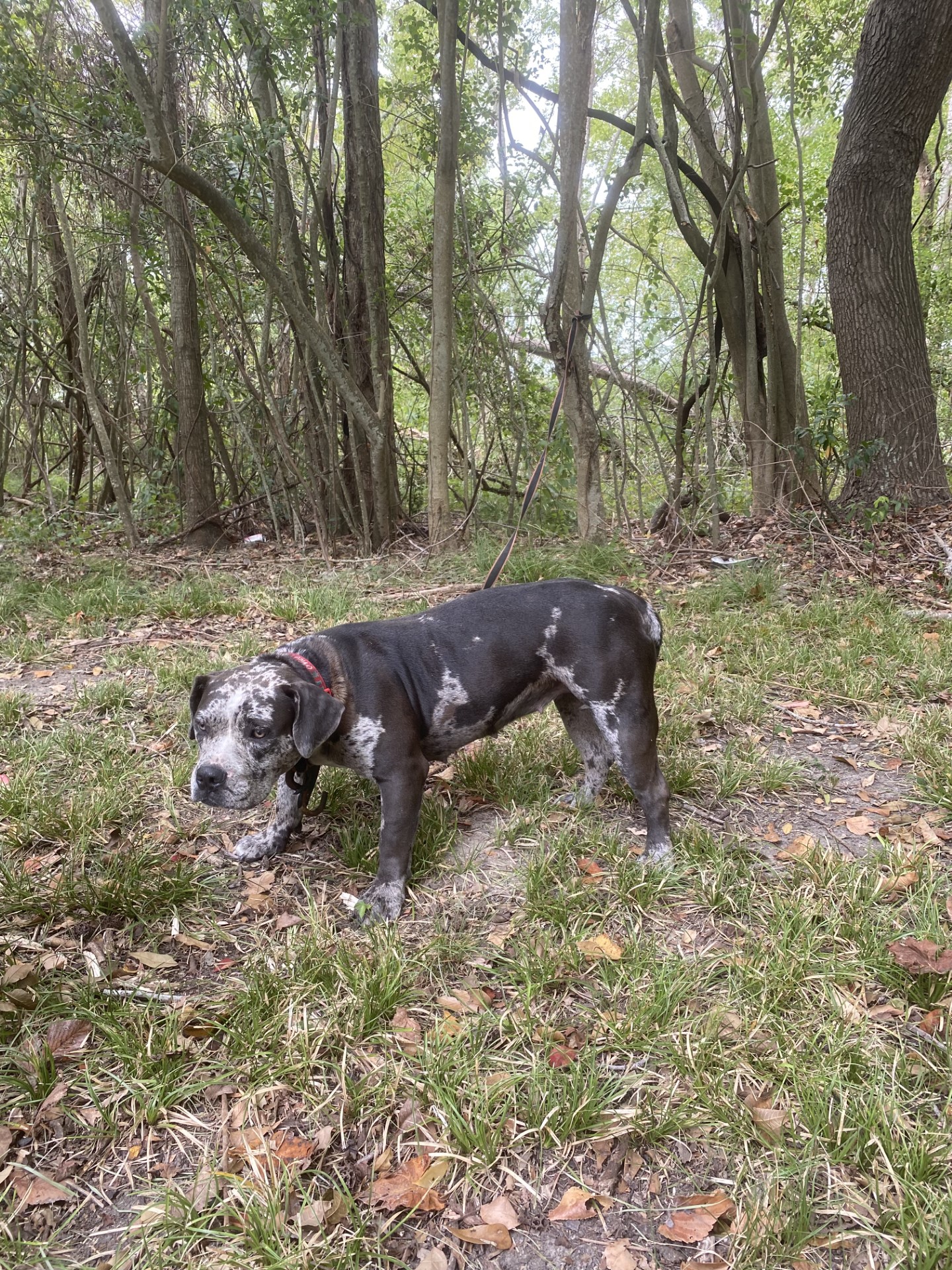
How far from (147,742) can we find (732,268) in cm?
812

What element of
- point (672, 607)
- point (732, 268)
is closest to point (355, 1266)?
point (672, 607)

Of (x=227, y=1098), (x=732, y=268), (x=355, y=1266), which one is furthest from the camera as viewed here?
(x=732, y=268)

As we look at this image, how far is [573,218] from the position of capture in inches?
264

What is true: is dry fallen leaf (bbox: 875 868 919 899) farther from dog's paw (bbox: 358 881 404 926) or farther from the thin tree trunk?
the thin tree trunk

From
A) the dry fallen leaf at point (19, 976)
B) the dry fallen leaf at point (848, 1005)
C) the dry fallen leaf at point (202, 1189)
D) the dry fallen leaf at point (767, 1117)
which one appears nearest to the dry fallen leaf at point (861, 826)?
the dry fallen leaf at point (848, 1005)

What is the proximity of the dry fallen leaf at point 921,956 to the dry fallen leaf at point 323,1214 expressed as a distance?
6.36 ft

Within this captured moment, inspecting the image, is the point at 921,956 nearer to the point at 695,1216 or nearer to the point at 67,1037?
the point at 695,1216

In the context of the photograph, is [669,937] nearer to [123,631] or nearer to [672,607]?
[672,607]

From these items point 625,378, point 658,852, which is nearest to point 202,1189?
point 658,852

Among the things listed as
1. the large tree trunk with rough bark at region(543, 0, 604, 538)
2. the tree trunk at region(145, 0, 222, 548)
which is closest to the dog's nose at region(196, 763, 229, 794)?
the large tree trunk with rough bark at region(543, 0, 604, 538)

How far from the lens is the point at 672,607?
6.64 m

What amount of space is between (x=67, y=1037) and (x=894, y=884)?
3029 mm

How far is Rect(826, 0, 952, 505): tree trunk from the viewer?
806 centimetres

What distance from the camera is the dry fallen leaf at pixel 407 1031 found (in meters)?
2.49
